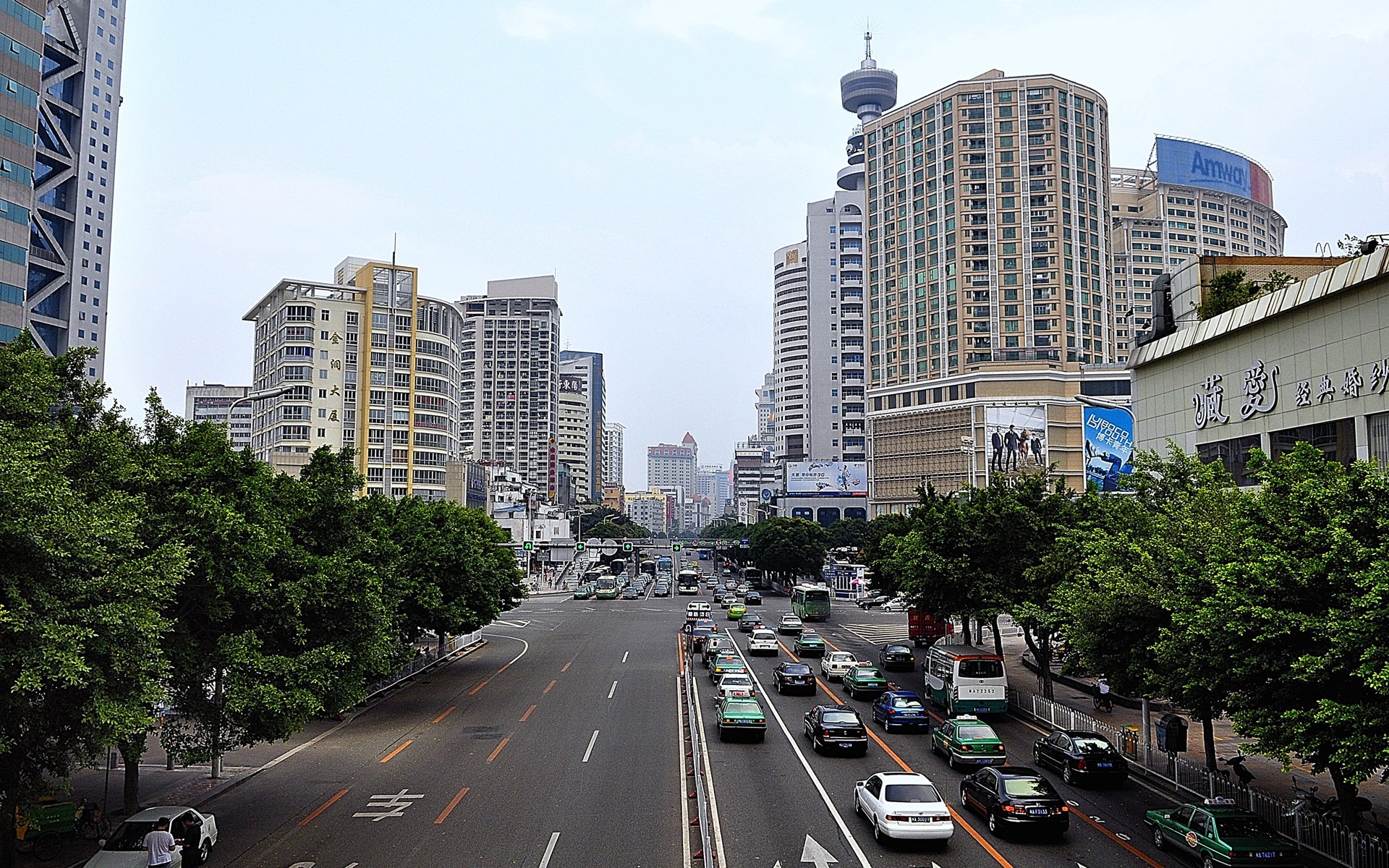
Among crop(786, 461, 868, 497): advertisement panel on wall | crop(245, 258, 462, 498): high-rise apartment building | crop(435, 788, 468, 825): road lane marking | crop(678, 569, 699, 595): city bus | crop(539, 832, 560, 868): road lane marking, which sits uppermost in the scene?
crop(245, 258, 462, 498): high-rise apartment building

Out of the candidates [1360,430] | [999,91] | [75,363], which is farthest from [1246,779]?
[999,91]

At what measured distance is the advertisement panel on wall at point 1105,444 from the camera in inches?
3046

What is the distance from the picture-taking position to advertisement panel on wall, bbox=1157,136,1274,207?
191 m

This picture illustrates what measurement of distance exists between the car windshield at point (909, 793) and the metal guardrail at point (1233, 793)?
7.36 metres

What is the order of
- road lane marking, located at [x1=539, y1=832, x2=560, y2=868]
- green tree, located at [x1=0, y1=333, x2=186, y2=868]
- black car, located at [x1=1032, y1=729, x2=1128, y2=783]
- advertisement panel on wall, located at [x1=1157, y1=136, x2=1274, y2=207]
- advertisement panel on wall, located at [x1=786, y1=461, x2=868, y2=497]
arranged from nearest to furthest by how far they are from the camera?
green tree, located at [x1=0, y1=333, x2=186, y2=868], road lane marking, located at [x1=539, y1=832, x2=560, y2=868], black car, located at [x1=1032, y1=729, x2=1128, y2=783], advertisement panel on wall, located at [x1=786, y1=461, x2=868, y2=497], advertisement panel on wall, located at [x1=1157, y1=136, x2=1274, y2=207]

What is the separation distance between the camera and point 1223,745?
31.3 metres

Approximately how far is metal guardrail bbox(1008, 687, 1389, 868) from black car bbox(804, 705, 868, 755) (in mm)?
7586

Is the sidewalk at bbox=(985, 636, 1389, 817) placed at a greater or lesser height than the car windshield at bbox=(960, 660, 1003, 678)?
lesser

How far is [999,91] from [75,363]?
13353 cm

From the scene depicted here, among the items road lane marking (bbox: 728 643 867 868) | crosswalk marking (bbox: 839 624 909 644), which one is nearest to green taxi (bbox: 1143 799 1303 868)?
road lane marking (bbox: 728 643 867 868)

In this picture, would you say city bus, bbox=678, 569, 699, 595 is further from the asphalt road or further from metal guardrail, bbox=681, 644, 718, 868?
the asphalt road

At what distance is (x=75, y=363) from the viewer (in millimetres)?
20609

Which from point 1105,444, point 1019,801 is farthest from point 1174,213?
point 1019,801

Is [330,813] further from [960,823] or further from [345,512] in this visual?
[960,823]
